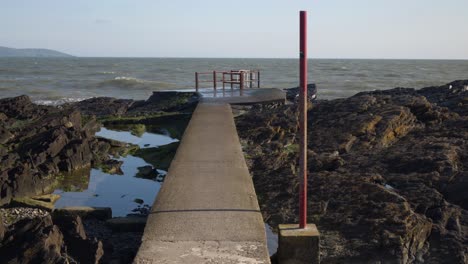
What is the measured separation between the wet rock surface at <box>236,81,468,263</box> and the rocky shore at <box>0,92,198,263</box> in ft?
6.91

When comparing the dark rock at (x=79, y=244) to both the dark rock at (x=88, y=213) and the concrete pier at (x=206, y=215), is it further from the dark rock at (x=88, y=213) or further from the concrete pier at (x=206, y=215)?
the dark rock at (x=88, y=213)

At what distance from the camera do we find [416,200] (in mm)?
7324

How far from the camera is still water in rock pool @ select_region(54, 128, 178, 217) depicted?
8594mm

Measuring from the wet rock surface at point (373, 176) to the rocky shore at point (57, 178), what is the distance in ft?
6.91

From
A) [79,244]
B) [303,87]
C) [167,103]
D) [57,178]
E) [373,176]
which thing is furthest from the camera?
[167,103]

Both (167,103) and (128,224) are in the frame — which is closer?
(128,224)

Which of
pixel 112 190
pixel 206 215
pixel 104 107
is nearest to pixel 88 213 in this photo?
pixel 112 190

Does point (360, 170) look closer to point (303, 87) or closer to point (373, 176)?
point (373, 176)

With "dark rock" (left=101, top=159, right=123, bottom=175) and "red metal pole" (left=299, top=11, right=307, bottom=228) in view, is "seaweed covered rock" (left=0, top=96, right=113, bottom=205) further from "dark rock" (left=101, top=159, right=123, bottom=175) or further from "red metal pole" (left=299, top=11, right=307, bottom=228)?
"red metal pole" (left=299, top=11, right=307, bottom=228)

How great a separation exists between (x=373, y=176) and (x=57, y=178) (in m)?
5.87

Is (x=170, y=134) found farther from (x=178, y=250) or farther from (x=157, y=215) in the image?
(x=178, y=250)

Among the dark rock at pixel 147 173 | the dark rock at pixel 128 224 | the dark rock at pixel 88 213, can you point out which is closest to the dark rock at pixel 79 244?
the dark rock at pixel 128 224

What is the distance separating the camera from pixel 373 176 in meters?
8.35

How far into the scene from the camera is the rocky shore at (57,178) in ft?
18.2
